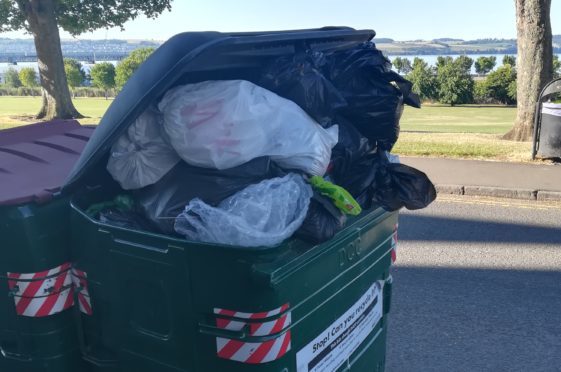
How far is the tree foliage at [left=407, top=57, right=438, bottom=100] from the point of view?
29594mm

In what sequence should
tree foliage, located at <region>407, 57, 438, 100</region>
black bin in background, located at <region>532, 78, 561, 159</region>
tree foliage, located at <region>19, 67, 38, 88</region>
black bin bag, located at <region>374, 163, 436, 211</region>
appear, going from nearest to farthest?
black bin bag, located at <region>374, 163, 436, 211</region>, black bin in background, located at <region>532, 78, 561, 159</region>, tree foliage, located at <region>407, 57, 438, 100</region>, tree foliage, located at <region>19, 67, 38, 88</region>

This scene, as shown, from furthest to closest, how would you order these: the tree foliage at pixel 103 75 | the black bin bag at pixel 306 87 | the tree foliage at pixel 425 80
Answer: the tree foliage at pixel 103 75 → the tree foliage at pixel 425 80 → the black bin bag at pixel 306 87

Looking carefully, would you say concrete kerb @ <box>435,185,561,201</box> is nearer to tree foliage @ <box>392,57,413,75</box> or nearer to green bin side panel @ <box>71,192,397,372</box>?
green bin side panel @ <box>71,192,397,372</box>

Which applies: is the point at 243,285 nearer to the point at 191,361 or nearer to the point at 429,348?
the point at 191,361

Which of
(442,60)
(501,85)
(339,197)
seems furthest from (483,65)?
(339,197)

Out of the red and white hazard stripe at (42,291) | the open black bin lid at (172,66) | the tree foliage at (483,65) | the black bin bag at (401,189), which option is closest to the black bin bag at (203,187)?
the open black bin lid at (172,66)

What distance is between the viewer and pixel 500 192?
7.29 meters

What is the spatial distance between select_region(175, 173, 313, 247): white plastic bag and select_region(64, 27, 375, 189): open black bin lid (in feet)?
1.39

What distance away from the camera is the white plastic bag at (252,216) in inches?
71.7

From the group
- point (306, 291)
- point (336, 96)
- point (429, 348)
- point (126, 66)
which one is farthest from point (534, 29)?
point (126, 66)

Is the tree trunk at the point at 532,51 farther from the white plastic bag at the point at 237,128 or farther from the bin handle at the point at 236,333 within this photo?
the bin handle at the point at 236,333

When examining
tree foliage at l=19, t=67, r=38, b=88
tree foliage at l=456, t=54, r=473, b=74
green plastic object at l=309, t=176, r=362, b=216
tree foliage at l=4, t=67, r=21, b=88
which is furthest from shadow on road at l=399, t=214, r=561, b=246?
tree foliage at l=4, t=67, r=21, b=88

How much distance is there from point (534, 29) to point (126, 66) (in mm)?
36068

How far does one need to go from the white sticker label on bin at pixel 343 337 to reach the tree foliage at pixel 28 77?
53652 mm
